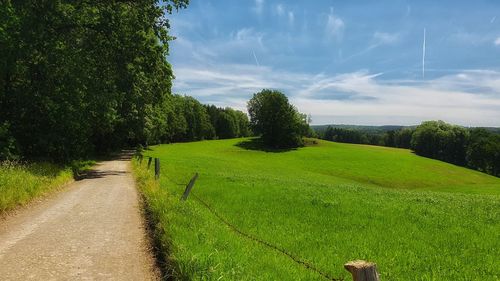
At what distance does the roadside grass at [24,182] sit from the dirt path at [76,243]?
0.51 meters

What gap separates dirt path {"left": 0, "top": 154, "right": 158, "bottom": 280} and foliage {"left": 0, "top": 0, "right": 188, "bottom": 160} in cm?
1069

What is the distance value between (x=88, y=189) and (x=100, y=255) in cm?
1283

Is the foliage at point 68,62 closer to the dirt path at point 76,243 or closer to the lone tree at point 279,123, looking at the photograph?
the dirt path at point 76,243

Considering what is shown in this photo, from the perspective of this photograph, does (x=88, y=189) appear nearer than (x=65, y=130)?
Yes

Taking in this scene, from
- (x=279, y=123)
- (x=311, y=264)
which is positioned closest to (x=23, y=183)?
(x=311, y=264)

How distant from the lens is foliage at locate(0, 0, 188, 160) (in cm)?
2398

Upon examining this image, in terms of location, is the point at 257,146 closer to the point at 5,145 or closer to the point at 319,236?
the point at 5,145

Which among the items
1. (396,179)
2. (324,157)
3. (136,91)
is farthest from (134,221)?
(324,157)

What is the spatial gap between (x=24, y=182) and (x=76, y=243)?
745 centimetres

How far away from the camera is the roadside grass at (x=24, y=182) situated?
1368cm

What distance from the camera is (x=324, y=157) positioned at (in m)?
80.3

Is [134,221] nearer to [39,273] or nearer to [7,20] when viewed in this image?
[39,273]

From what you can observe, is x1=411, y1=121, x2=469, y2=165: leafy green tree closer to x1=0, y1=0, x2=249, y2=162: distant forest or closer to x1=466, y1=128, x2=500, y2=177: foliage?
x1=466, y1=128, x2=500, y2=177: foliage

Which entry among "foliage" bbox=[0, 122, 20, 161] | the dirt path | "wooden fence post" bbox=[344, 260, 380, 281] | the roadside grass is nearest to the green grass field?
the dirt path
